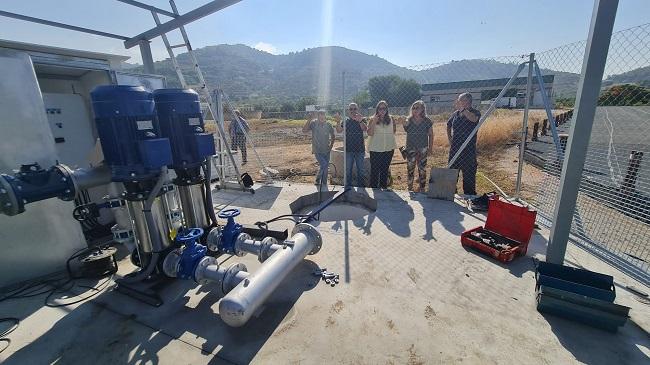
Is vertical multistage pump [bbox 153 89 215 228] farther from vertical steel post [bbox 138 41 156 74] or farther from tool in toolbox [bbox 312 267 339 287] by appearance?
vertical steel post [bbox 138 41 156 74]

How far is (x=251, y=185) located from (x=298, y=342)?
12.3ft

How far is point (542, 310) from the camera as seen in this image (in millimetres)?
→ 2209

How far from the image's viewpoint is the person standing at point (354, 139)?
16.9 ft

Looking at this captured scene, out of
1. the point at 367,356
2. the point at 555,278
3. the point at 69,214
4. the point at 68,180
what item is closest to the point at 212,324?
the point at 367,356

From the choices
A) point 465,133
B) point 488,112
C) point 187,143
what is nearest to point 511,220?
point 488,112

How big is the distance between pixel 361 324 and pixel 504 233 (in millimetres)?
2137

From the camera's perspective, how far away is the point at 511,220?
3.20 metres

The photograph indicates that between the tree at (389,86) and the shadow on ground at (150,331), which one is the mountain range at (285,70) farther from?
the shadow on ground at (150,331)

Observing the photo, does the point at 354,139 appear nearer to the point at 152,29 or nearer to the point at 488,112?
the point at 488,112

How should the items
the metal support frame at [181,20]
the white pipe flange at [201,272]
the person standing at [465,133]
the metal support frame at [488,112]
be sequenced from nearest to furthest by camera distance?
the white pipe flange at [201,272]
the metal support frame at [181,20]
the metal support frame at [488,112]
the person standing at [465,133]

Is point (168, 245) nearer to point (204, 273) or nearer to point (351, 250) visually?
point (204, 273)

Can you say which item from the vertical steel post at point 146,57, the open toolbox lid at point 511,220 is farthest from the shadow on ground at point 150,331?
the vertical steel post at point 146,57

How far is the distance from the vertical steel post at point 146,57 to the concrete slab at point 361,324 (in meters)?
2.95

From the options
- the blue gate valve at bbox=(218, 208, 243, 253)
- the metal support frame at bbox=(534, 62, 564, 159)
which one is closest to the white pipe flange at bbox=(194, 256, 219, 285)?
the blue gate valve at bbox=(218, 208, 243, 253)
